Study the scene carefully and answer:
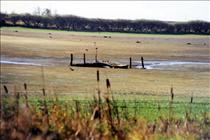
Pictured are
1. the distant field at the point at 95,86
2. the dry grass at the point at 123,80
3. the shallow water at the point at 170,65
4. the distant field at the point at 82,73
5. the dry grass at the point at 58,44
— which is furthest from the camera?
the shallow water at the point at 170,65

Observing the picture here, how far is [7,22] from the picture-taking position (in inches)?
491

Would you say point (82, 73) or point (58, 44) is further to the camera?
point (58, 44)

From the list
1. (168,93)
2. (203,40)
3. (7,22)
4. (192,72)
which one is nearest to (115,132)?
(7,22)

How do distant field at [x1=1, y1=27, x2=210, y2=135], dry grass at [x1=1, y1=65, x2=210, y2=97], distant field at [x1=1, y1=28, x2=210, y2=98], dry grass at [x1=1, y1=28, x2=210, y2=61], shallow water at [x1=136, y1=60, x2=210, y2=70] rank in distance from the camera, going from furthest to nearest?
1. shallow water at [x1=136, y1=60, x2=210, y2=70]
2. distant field at [x1=1, y1=28, x2=210, y2=98]
3. dry grass at [x1=1, y1=65, x2=210, y2=97]
4. dry grass at [x1=1, y1=28, x2=210, y2=61]
5. distant field at [x1=1, y1=27, x2=210, y2=135]

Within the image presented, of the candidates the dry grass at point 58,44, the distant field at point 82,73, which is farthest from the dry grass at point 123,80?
the dry grass at point 58,44

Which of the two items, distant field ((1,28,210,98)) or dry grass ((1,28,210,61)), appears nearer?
dry grass ((1,28,210,61))

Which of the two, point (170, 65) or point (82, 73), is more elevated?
point (82, 73)

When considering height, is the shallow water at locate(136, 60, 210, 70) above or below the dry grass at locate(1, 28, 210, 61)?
below

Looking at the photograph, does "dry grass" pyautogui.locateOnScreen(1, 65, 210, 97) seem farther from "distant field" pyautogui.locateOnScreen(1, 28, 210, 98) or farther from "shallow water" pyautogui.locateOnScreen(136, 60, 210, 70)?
"shallow water" pyautogui.locateOnScreen(136, 60, 210, 70)

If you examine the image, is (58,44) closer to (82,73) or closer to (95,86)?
(82,73)

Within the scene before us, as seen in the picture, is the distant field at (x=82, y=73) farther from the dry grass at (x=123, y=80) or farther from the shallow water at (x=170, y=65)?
the shallow water at (x=170, y=65)

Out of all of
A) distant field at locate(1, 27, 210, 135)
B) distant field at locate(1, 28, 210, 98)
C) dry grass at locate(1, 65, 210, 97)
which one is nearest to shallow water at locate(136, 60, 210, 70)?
distant field at locate(1, 27, 210, 135)

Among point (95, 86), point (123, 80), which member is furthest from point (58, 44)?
point (95, 86)

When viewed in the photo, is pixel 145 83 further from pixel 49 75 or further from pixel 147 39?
pixel 147 39
